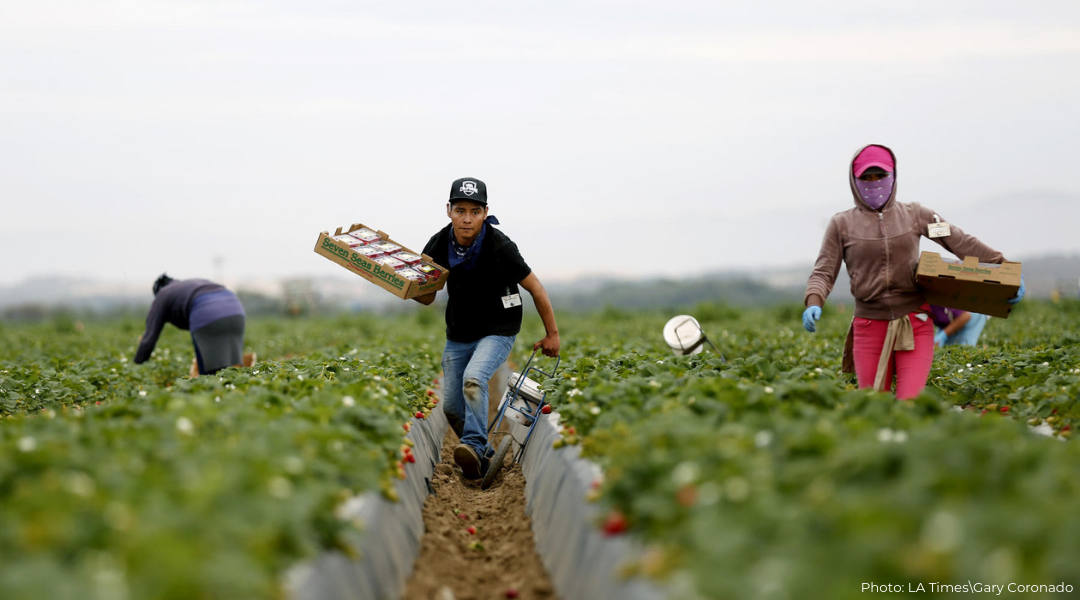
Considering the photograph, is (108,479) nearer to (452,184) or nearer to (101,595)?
(101,595)

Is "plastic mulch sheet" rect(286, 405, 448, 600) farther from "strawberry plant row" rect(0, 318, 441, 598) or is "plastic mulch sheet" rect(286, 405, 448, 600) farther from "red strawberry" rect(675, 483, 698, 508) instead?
"red strawberry" rect(675, 483, 698, 508)

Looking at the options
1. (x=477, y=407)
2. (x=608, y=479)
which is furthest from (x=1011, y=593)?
(x=477, y=407)

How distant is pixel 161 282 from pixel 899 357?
7985 mm

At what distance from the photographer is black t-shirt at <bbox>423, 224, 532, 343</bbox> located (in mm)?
6590

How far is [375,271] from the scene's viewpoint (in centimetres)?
652

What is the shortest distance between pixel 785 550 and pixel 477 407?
173 inches

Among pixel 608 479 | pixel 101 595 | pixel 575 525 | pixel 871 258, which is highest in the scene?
pixel 871 258

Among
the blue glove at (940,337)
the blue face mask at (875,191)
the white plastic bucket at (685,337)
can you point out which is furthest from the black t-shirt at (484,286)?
the blue glove at (940,337)

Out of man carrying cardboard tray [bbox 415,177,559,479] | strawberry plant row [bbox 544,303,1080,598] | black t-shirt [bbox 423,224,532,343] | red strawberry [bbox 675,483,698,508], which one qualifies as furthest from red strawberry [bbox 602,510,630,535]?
black t-shirt [bbox 423,224,532,343]

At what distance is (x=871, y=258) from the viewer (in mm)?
6129

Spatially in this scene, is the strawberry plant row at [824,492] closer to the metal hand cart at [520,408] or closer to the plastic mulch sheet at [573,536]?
the plastic mulch sheet at [573,536]

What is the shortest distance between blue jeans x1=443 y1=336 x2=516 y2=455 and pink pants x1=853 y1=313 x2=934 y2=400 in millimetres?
2764

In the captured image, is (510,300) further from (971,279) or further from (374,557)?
(971,279)

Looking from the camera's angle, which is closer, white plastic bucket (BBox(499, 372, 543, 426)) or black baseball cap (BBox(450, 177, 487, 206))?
black baseball cap (BBox(450, 177, 487, 206))
